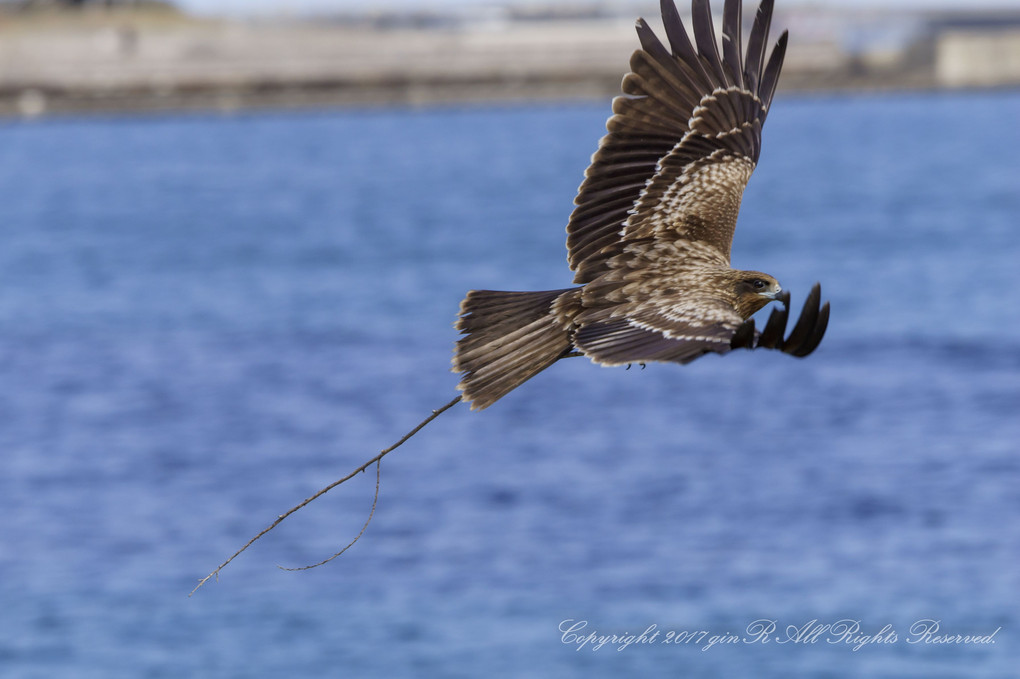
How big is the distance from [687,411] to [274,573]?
11.0 m

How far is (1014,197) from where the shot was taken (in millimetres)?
70875

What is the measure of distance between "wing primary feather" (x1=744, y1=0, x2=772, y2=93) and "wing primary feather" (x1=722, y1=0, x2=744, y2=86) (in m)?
0.03

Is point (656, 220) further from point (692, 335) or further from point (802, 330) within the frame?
point (802, 330)

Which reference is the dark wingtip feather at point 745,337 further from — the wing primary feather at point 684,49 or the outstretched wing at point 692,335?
the wing primary feather at point 684,49

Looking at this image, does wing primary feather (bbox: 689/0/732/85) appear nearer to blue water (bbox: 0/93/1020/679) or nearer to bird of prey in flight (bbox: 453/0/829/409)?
bird of prey in flight (bbox: 453/0/829/409)

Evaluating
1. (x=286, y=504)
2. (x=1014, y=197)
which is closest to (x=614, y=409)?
(x=286, y=504)

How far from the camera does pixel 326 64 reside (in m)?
84.9

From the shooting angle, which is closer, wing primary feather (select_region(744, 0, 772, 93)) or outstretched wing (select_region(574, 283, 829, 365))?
outstretched wing (select_region(574, 283, 829, 365))

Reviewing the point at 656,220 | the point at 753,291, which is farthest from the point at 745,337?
the point at 656,220

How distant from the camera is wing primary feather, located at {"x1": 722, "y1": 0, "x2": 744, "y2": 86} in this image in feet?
22.8

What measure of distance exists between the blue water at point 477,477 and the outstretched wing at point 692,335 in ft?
46.4

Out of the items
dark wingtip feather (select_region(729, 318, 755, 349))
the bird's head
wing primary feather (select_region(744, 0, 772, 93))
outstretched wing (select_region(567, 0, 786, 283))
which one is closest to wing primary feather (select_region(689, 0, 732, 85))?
outstretched wing (select_region(567, 0, 786, 283))

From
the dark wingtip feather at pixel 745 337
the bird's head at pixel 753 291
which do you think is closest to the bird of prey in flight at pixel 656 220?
the bird's head at pixel 753 291

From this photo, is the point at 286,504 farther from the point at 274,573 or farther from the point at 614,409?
the point at 614,409
